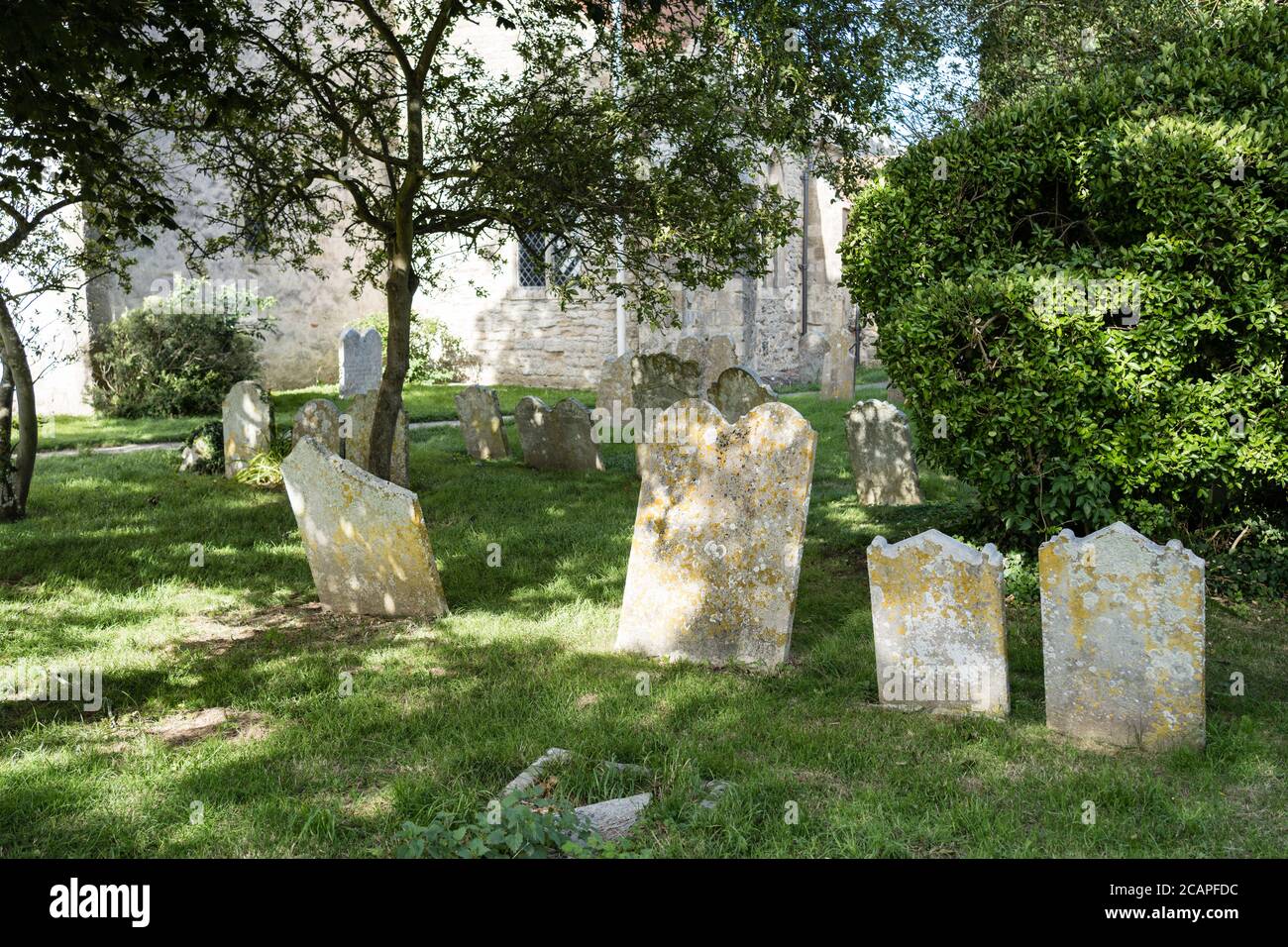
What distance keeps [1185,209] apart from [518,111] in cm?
522

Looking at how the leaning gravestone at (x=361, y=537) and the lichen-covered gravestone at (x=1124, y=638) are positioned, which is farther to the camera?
the leaning gravestone at (x=361, y=537)

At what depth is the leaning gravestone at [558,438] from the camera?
11672mm

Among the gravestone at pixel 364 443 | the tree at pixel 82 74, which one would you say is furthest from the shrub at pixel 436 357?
the tree at pixel 82 74

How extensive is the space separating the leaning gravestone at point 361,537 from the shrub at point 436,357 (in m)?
14.4

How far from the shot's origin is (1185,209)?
614 cm

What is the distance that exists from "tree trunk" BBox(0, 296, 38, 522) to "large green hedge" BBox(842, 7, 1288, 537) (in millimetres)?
6775

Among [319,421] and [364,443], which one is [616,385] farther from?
[319,421]

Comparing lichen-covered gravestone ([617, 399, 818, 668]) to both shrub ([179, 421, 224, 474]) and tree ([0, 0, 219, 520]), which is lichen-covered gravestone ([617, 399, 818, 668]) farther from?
shrub ([179, 421, 224, 474])

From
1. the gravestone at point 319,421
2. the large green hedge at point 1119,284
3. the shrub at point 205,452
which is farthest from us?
the shrub at point 205,452

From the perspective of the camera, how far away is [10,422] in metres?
8.37

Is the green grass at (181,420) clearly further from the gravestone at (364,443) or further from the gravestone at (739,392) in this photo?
the gravestone at (739,392)

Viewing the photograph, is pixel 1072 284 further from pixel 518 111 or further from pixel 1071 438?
pixel 518 111

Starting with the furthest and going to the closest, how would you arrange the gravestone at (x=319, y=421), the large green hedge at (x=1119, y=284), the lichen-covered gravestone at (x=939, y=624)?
the gravestone at (x=319, y=421) → the large green hedge at (x=1119, y=284) → the lichen-covered gravestone at (x=939, y=624)

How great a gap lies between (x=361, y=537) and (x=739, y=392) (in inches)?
180
